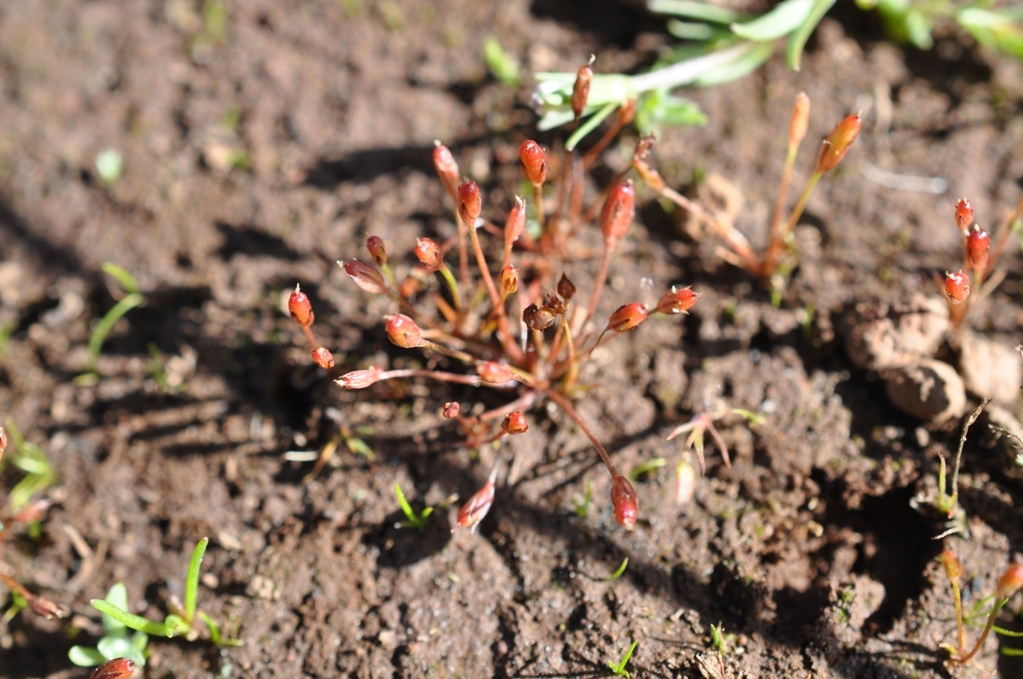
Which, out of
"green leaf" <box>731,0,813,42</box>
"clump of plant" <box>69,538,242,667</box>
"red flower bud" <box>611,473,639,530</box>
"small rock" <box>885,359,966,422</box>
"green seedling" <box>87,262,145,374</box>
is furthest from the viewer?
"green seedling" <box>87,262,145,374</box>

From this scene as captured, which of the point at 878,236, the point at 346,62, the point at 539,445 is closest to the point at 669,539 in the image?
the point at 539,445

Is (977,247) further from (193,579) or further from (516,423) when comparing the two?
(193,579)

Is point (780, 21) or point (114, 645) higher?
point (780, 21)

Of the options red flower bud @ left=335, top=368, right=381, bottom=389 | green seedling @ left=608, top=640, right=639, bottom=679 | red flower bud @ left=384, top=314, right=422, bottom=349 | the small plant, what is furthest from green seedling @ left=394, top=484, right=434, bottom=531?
the small plant

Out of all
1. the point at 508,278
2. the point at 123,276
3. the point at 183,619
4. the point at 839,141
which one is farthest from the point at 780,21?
the point at 183,619

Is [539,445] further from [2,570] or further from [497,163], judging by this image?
[2,570]

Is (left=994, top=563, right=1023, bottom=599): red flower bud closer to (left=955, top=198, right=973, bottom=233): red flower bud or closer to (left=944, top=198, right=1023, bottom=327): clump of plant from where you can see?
(left=944, top=198, right=1023, bottom=327): clump of plant

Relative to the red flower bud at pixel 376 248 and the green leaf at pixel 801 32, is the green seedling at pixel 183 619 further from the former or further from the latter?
the green leaf at pixel 801 32
